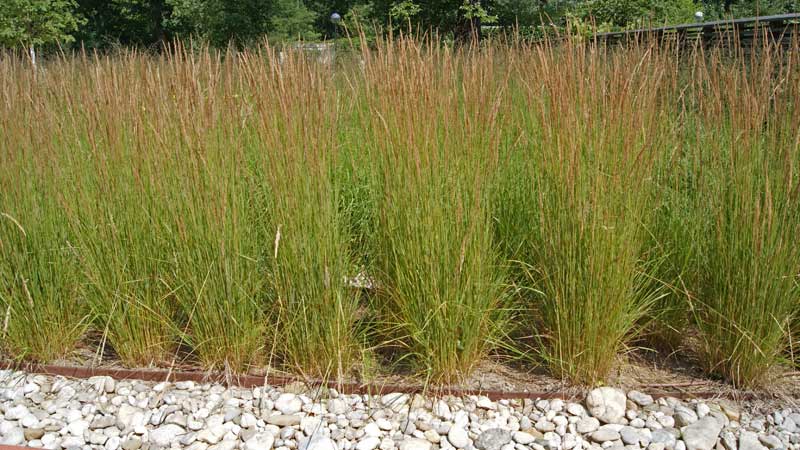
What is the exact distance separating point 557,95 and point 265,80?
3.45ft

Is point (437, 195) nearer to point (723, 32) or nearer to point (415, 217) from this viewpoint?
point (415, 217)

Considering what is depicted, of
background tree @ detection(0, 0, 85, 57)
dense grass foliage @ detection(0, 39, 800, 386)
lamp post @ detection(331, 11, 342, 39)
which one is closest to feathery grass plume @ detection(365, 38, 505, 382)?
dense grass foliage @ detection(0, 39, 800, 386)

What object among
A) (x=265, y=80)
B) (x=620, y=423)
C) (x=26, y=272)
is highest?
(x=265, y=80)

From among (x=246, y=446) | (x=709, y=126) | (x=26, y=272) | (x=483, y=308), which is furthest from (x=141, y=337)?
(x=709, y=126)

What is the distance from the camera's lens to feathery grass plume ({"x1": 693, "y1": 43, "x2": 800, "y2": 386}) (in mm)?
2309

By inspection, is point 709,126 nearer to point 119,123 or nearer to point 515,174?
point 515,174

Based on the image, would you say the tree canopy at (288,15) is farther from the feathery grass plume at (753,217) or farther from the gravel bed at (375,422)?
the gravel bed at (375,422)

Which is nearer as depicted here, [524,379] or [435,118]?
[435,118]

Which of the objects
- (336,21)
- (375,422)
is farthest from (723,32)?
(336,21)

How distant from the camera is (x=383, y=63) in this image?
247 centimetres

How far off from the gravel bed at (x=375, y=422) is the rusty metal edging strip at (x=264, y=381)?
0.03 m

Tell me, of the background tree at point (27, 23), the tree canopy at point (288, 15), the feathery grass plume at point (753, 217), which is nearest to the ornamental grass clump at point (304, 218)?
the feathery grass plume at point (753, 217)

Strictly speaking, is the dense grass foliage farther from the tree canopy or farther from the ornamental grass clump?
the tree canopy

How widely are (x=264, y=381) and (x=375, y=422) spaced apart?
0.49 metres
